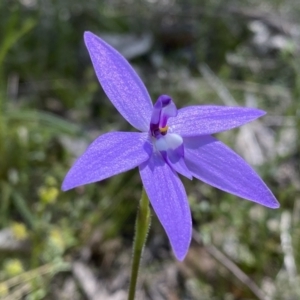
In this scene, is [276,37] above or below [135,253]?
below

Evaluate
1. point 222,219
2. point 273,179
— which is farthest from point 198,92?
A: point 222,219

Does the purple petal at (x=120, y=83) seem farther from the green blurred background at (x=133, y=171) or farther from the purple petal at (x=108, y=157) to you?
the green blurred background at (x=133, y=171)

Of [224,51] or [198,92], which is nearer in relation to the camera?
[198,92]

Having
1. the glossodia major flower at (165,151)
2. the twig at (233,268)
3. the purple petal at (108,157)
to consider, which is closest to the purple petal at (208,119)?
the glossodia major flower at (165,151)

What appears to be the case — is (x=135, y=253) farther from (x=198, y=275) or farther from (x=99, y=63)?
(x=198, y=275)

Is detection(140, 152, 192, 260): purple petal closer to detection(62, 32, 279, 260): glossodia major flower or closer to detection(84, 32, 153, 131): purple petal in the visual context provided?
detection(62, 32, 279, 260): glossodia major flower

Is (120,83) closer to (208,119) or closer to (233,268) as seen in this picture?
(208,119)

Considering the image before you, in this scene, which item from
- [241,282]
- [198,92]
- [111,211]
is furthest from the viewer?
[198,92]
